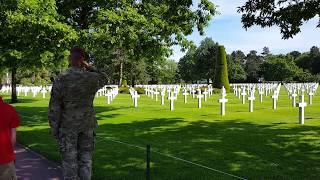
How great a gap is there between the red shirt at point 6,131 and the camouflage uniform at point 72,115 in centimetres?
117

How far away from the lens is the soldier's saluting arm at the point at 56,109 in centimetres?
636

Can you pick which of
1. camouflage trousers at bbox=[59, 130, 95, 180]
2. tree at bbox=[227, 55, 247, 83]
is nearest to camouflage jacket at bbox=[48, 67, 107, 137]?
camouflage trousers at bbox=[59, 130, 95, 180]

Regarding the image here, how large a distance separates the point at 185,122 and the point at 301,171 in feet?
29.8

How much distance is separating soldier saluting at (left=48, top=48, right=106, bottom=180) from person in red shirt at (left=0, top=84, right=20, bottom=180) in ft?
3.83

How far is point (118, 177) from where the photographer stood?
845 centimetres

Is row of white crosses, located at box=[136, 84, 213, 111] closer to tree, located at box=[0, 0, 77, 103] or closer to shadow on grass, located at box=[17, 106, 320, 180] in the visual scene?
tree, located at box=[0, 0, 77, 103]

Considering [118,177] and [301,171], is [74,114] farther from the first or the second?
[301,171]

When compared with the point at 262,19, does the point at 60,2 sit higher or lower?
higher

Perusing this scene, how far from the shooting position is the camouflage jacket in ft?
20.8

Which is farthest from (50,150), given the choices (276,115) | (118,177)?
(276,115)

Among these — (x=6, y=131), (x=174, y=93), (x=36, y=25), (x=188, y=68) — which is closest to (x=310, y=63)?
(x=188, y=68)

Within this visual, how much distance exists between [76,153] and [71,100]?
0.70 metres

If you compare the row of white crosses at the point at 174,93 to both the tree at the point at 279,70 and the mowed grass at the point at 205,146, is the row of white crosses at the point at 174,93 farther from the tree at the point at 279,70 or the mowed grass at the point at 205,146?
the tree at the point at 279,70

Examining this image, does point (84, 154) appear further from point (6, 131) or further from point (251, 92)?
point (251, 92)
